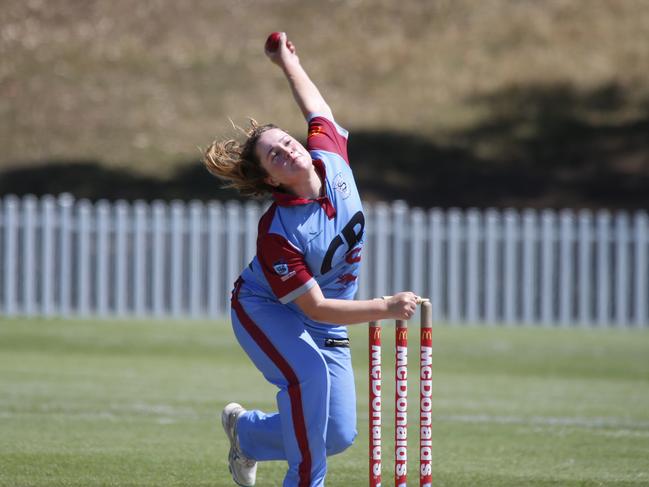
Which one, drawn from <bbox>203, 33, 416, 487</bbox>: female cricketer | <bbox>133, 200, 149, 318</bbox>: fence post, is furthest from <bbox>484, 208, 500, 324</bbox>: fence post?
<bbox>203, 33, 416, 487</bbox>: female cricketer

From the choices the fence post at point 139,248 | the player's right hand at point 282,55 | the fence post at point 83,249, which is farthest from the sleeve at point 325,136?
→ the fence post at point 83,249

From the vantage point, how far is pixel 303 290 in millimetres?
5277

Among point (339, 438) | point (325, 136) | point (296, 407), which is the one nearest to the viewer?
point (296, 407)

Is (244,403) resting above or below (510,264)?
below

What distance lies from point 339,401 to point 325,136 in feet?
4.37

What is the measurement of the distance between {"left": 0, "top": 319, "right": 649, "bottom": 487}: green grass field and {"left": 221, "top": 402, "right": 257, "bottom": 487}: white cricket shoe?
487mm

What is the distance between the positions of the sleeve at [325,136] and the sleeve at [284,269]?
0.71m

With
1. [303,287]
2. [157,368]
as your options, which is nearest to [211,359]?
[157,368]

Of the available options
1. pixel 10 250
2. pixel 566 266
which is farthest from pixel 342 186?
pixel 10 250

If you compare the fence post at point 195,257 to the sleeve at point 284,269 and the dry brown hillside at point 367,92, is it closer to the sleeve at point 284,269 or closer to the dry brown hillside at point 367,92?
the dry brown hillside at point 367,92

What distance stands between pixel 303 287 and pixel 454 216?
1222cm

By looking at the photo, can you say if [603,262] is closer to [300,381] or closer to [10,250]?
[10,250]

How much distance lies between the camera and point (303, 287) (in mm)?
5273

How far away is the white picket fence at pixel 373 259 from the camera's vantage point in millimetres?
17422
